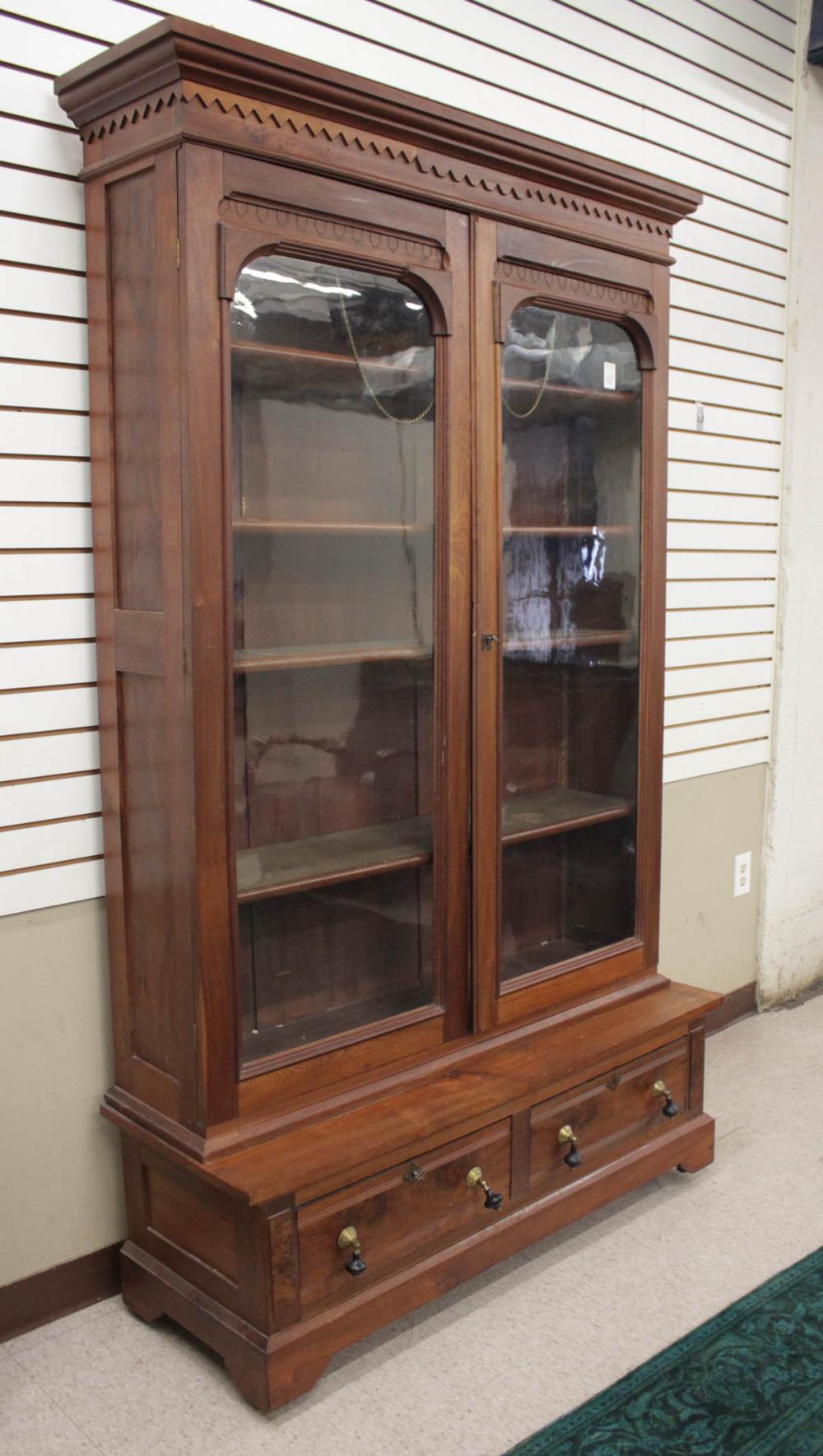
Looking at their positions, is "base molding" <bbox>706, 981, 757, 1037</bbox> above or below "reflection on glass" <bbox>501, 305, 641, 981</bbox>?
below

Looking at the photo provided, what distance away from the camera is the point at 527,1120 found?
2.60 meters

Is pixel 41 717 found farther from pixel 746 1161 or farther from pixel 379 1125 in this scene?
pixel 746 1161

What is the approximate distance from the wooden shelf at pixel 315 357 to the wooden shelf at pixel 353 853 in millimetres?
893

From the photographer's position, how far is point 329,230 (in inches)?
87.7

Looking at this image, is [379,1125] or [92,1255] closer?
[379,1125]

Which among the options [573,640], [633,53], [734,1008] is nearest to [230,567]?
[573,640]

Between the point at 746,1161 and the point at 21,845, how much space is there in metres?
1.97

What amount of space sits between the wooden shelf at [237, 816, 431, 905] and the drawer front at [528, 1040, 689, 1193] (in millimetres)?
617

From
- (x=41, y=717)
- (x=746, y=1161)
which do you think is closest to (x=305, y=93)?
(x=41, y=717)

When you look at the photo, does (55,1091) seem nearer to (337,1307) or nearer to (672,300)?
(337,1307)

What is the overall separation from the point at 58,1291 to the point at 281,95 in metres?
2.29

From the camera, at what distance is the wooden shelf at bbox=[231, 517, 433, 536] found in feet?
7.39

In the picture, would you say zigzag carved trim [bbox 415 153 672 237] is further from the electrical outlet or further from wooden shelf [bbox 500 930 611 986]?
the electrical outlet

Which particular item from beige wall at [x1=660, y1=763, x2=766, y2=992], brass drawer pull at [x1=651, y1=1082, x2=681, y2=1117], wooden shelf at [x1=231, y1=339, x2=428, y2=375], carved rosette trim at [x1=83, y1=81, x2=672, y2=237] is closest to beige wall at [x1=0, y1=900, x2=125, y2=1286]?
wooden shelf at [x1=231, y1=339, x2=428, y2=375]
